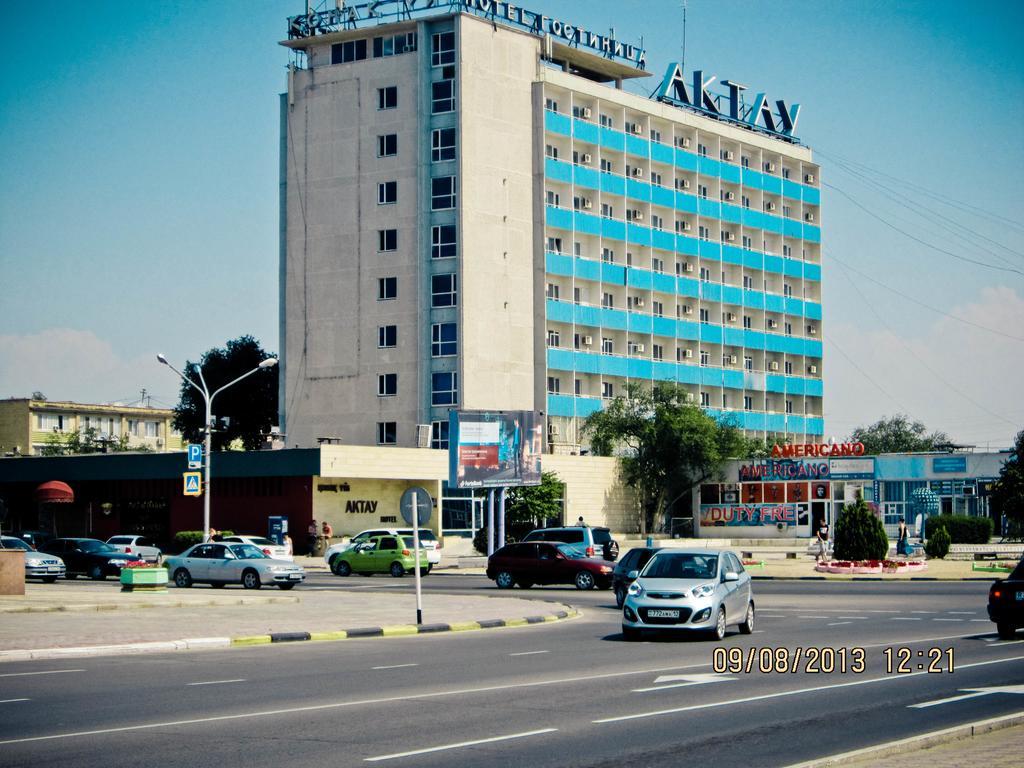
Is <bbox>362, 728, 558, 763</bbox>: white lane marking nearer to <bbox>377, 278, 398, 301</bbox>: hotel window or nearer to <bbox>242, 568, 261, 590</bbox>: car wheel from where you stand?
<bbox>242, 568, 261, 590</bbox>: car wheel

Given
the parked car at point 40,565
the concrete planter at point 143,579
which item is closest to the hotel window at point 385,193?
the parked car at point 40,565

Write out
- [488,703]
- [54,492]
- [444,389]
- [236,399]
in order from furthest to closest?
[236,399]
[444,389]
[54,492]
[488,703]

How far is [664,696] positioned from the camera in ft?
51.5

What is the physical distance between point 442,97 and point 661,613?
65.0m

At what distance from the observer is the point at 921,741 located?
11531 millimetres

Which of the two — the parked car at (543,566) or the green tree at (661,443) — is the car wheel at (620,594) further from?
the green tree at (661,443)

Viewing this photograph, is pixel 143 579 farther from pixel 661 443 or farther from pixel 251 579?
pixel 661 443

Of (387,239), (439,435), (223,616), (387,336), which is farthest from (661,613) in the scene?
(387,239)

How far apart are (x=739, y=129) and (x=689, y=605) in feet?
281

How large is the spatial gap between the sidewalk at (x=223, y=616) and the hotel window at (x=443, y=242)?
150 feet

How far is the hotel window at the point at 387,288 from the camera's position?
3334 inches

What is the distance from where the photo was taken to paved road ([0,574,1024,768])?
39.2 feet

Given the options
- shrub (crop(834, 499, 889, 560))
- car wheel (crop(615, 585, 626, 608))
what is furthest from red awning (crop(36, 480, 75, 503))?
car wheel (crop(615, 585, 626, 608))

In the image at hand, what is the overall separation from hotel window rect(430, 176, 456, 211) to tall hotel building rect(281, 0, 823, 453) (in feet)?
0.45
